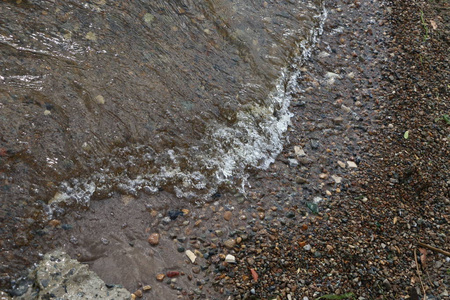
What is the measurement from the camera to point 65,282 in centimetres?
278

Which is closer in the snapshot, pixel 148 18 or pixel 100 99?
pixel 100 99

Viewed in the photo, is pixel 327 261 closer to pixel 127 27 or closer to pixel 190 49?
pixel 190 49

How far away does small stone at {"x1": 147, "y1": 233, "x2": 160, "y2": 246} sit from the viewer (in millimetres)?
3229

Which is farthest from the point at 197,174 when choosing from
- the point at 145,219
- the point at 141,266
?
the point at 141,266

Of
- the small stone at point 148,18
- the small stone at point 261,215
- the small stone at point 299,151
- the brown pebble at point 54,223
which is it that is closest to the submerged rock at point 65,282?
the brown pebble at point 54,223

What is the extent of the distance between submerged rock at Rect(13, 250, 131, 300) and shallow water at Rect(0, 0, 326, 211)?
0.43 metres

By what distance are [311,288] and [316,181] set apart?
99cm

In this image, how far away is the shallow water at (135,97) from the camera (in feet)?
11.3

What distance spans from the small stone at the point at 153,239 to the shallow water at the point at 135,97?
1.32 feet

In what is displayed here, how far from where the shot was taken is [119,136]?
3.72 m

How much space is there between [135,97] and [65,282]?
174cm

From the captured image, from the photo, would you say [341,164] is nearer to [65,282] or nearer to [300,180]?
[300,180]

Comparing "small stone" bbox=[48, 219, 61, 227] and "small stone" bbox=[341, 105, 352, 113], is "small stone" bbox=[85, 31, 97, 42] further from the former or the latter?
"small stone" bbox=[341, 105, 352, 113]

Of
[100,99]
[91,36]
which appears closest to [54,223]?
[100,99]
